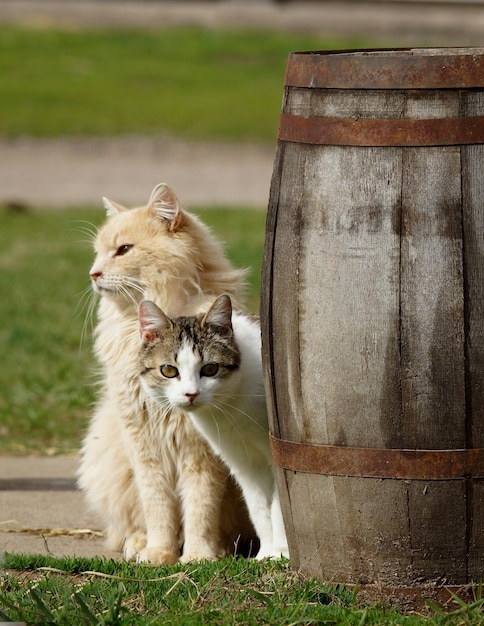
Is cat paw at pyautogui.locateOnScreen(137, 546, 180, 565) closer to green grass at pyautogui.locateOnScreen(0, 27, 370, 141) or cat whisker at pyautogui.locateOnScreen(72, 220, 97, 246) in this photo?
cat whisker at pyautogui.locateOnScreen(72, 220, 97, 246)

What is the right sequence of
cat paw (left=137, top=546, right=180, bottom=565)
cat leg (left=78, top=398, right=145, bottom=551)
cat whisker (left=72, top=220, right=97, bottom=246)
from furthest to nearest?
cat whisker (left=72, top=220, right=97, bottom=246), cat leg (left=78, top=398, right=145, bottom=551), cat paw (left=137, top=546, right=180, bottom=565)

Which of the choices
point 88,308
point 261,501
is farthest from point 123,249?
point 88,308

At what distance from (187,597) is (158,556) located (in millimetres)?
838

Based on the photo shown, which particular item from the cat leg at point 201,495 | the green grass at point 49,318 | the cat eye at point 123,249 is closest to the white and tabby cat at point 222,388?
the cat leg at point 201,495

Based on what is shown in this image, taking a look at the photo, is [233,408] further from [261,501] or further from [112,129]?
[112,129]

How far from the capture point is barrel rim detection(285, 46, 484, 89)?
356cm

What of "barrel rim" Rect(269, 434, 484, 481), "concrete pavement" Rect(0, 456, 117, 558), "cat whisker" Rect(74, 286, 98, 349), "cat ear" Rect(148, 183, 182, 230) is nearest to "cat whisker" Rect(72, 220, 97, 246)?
"cat whisker" Rect(74, 286, 98, 349)

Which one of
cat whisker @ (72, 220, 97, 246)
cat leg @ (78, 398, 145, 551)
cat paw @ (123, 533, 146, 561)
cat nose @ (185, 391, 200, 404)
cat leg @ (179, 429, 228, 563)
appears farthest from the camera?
cat whisker @ (72, 220, 97, 246)

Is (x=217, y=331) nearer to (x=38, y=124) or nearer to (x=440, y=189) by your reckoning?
(x=440, y=189)

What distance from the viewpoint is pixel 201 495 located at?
15.5 ft

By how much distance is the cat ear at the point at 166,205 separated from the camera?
4.82 metres

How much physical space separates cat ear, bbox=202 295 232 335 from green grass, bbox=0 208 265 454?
72.0 inches

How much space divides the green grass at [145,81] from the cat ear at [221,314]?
13.6 meters

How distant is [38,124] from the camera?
18.3 m
